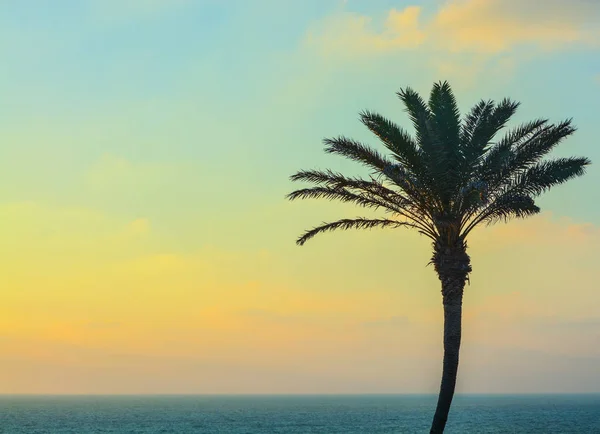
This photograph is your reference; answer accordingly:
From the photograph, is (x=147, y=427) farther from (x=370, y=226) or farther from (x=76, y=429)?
(x=370, y=226)

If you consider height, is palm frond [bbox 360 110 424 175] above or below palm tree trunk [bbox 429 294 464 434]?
above

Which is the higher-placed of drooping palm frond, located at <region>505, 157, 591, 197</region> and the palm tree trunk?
drooping palm frond, located at <region>505, 157, 591, 197</region>

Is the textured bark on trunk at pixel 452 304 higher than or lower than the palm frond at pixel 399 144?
lower

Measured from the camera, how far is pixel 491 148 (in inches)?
1147

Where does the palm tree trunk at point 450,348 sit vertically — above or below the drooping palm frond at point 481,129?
below

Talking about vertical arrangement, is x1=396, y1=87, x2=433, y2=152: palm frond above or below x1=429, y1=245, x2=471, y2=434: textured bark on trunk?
above

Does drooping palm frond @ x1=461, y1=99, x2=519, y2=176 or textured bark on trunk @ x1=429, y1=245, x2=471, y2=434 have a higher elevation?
drooping palm frond @ x1=461, y1=99, x2=519, y2=176

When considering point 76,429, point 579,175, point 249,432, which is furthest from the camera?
point 76,429

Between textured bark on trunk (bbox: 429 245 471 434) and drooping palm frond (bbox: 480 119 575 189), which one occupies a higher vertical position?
drooping palm frond (bbox: 480 119 575 189)

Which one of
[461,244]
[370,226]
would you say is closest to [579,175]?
[461,244]

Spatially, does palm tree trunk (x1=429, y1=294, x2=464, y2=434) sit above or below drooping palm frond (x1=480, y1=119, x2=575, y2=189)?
below

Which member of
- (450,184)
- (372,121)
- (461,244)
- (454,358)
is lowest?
(454,358)

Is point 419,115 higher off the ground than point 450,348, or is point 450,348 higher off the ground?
point 419,115

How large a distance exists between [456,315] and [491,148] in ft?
19.6
